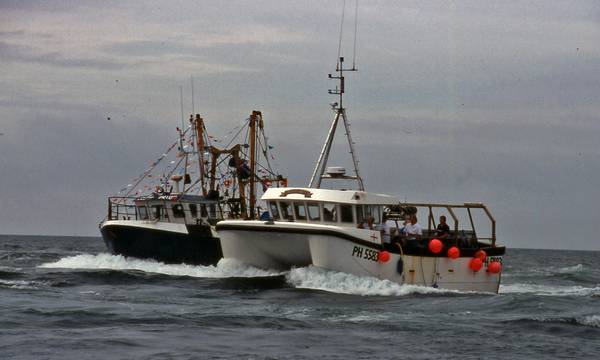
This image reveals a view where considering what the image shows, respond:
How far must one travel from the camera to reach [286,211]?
3781cm

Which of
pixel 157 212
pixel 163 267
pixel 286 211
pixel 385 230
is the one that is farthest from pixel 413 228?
pixel 157 212

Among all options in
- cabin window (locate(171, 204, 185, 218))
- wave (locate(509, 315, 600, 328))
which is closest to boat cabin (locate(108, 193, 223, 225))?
cabin window (locate(171, 204, 185, 218))

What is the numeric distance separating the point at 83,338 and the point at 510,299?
15.1m

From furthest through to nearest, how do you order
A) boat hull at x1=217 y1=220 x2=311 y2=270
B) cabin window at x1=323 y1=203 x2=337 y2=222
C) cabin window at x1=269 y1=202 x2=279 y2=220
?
cabin window at x1=269 y1=202 x2=279 y2=220 < cabin window at x1=323 y1=203 x2=337 y2=222 < boat hull at x1=217 y1=220 x2=311 y2=270

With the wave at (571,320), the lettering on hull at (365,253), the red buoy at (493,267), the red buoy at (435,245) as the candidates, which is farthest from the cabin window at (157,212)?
the wave at (571,320)

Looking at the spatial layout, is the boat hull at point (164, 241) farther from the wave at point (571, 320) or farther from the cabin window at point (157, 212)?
the wave at point (571, 320)

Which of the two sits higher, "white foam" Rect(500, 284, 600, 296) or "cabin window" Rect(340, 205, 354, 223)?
"cabin window" Rect(340, 205, 354, 223)

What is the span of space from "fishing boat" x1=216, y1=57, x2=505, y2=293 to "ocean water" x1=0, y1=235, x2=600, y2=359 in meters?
0.59

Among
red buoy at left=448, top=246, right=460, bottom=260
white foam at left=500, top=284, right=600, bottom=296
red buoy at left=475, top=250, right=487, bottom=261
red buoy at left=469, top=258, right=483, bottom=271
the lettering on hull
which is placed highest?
the lettering on hull

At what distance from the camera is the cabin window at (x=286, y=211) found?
3769 centimetres

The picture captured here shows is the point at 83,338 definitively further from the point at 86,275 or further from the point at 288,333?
the point at 86,275

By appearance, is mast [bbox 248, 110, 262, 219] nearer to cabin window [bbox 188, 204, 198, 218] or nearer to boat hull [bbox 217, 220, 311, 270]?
cabin window [bbox 188, 204, 198, 218]

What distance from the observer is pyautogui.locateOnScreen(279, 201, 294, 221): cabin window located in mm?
37688

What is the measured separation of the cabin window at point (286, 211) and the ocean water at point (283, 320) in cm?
183
